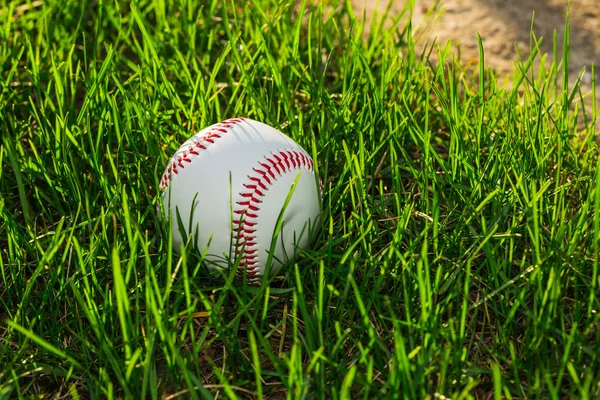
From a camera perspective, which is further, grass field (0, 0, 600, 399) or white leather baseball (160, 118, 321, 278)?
white leather baseball (160, 118, 321, 278)

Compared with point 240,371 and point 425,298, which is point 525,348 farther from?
point 240,371

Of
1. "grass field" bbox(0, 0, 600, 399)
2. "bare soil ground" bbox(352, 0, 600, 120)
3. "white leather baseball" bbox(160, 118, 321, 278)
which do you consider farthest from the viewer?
"bare soil ground" bbox(352, 0, 600, 120)

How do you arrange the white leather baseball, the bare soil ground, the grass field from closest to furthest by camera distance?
1. the grass field
2. the white leather baseball
3. the bare soil ground

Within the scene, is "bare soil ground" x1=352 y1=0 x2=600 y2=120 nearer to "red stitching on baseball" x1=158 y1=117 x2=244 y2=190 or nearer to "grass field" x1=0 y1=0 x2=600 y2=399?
"grass field" x1=0 y1=0 x2=600 y2=399

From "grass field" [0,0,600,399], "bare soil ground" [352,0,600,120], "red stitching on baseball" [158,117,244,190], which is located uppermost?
"bare soil ground" [352,0,600,120]

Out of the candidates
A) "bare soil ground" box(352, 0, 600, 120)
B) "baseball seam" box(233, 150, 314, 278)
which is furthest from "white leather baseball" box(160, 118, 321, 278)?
"bare soil ground" box(352, 0, 600, 120)

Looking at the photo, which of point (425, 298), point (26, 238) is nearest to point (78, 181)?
point (26, 238)

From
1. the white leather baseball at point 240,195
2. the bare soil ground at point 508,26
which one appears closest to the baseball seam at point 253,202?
the white leather baseball at point 240,195
